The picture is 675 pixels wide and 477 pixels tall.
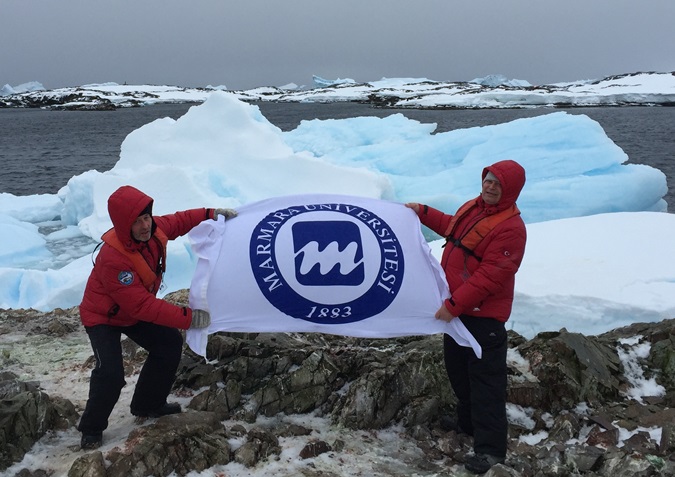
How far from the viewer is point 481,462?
10.3ft

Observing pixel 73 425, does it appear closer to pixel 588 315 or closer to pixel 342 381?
pixel 342 381

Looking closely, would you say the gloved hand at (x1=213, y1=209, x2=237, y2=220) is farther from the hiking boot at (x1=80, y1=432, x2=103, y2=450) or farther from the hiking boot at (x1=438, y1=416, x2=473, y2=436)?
Answer: the hiking boot at (x1=438, y1=416, x2=473, y2=436)

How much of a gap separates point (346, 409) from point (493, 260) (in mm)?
1450

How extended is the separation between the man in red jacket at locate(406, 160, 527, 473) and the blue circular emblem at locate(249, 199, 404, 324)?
385 millimetres

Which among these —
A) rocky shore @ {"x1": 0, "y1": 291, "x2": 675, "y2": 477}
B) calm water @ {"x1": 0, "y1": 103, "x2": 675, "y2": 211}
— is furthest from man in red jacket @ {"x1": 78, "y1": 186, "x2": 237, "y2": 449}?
calm water @ {"x1": 0, "y1": 103, "x2": 675, "y2": 211}

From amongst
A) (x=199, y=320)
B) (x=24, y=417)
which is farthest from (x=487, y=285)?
(x=24, y=417)

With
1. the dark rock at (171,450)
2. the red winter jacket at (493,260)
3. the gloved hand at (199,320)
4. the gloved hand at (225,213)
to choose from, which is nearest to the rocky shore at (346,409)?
the dark rock at (171,450)

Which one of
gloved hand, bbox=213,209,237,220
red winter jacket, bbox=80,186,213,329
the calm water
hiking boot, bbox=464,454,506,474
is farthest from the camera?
the calm water

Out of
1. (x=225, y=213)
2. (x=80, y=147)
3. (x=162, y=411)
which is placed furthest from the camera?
(x=80, y=147)

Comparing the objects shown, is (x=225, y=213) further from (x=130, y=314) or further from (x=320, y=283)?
(x=130, y=314)

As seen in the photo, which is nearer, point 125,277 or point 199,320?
point 125,277

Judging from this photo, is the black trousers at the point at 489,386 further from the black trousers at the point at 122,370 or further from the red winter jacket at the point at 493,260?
the black trousers at the point at 122,370

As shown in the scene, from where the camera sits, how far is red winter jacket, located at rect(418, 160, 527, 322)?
9.76 ft

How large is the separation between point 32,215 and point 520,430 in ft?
43.8
